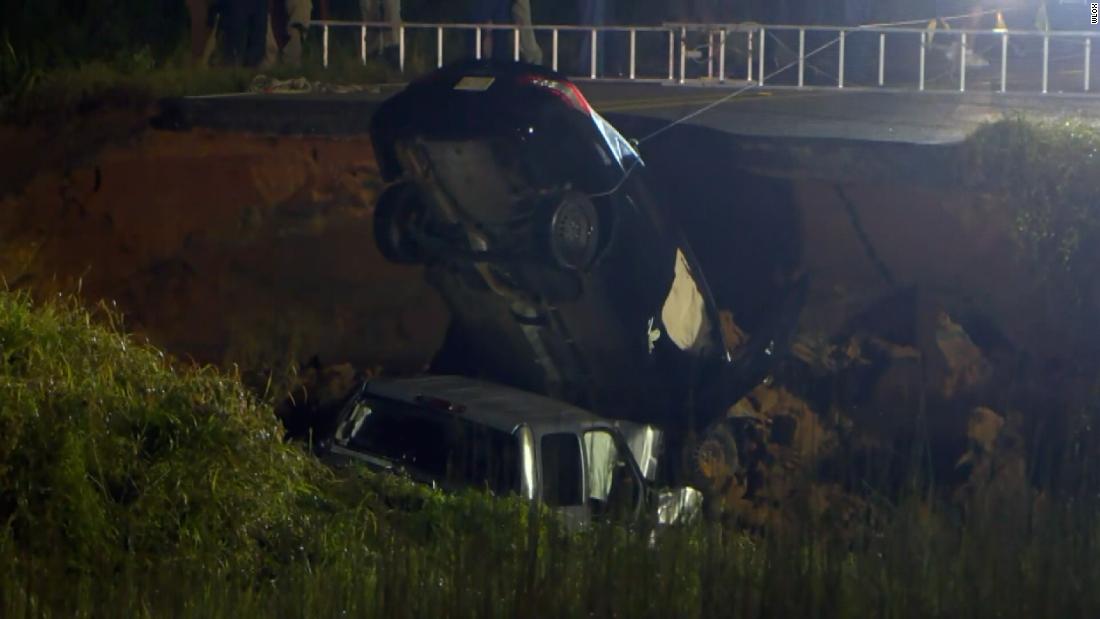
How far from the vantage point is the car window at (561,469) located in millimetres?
7383

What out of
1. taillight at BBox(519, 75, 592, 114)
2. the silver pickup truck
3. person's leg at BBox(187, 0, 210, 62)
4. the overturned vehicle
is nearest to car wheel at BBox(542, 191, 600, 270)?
the overturned vehicle

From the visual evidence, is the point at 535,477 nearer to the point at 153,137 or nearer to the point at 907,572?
the point at 907,572

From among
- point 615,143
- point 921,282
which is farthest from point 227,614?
point 921,282

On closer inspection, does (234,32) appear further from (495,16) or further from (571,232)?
(571,232)

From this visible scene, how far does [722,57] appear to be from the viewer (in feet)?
33.8

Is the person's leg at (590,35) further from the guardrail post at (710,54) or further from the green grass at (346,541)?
the green grass at (346,541)

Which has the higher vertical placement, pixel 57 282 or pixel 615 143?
pixel 615 143

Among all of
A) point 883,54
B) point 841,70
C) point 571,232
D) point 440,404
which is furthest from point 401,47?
point 440,404

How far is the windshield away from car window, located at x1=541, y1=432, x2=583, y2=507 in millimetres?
137

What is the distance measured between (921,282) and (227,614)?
622 centimetres

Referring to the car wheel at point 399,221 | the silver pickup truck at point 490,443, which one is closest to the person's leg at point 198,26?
the car wheel at point 399,221

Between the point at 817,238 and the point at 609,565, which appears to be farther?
the point at 817,238

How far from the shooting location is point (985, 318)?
386 inches

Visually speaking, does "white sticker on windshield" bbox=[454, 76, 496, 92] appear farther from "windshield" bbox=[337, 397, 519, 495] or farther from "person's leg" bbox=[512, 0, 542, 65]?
"windshield" bbox=[337, 397, 519, 495]
